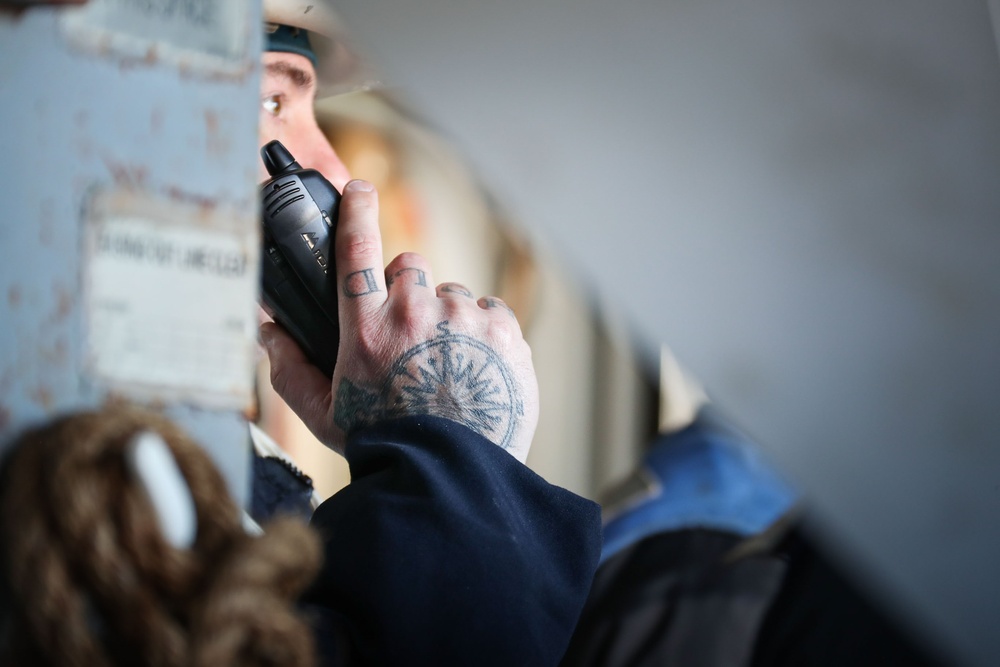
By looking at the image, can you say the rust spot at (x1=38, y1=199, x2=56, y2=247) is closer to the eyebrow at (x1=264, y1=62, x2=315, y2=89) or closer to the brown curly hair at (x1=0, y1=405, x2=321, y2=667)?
the brown curly hair at (x1=0, y1=405, x2=321, y2=667)

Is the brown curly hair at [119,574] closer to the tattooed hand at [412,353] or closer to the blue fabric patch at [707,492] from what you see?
the tattooed hand at [412,353]

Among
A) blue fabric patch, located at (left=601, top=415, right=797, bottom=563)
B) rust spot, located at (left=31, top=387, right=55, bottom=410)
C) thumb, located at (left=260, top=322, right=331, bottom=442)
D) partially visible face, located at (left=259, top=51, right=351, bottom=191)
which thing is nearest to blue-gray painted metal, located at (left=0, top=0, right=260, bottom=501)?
rust spot, located at (left=31, top=387, right=55, bottom=410)

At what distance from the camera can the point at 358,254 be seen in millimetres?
789

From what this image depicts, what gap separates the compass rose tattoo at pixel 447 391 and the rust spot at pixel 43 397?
1.18ft

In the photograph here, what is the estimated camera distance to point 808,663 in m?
1.07

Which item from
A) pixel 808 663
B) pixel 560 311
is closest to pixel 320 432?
pixel 808 663

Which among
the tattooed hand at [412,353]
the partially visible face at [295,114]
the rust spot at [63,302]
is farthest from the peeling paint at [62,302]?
the partially visible face at [295,114]

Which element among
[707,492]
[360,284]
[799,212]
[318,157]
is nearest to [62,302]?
[799,212]

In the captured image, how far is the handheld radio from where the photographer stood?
0.80 metres

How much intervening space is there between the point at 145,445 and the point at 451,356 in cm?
42

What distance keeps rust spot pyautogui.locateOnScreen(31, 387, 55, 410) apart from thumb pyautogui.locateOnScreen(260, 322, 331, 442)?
451mm

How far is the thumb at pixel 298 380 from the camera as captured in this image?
832 mm

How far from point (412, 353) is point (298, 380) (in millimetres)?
163

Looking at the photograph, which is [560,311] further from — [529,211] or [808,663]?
[529,211]
